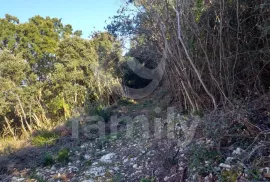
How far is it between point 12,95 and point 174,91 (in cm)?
483

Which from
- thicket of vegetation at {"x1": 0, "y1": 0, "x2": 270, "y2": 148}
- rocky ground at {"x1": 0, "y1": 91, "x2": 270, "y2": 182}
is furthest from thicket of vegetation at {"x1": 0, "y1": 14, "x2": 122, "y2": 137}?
rocky ground at {"x1": 0, "y1": 91, "x2": 270, "y2": 182}

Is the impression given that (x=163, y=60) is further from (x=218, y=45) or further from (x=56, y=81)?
(x=56, y=81)

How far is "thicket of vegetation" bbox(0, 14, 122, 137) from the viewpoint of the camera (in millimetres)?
6598

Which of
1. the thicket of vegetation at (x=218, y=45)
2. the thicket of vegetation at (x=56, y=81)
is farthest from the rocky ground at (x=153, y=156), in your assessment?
the thicket of vegetation at (x=56, y=81)

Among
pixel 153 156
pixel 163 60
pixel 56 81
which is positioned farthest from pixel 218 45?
pixel 56 81

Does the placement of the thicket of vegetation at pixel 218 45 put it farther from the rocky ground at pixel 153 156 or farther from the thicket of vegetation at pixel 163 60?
the rocky ground at pixel 153 156

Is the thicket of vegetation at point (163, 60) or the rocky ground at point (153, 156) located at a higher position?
the thicket of vegetation at point (163, 60)

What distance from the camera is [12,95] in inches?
251

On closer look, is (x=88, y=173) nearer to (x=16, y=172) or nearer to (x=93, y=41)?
(x=16, y=172)

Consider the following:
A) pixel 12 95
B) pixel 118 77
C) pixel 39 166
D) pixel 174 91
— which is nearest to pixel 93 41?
pixel 118 77

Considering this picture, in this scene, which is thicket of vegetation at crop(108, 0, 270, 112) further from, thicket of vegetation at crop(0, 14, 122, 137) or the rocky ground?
thicket of vegetation at crop(0, 14, 122, 137)

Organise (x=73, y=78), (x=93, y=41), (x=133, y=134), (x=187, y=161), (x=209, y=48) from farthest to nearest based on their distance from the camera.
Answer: (x=93, y=41), (x=73, y=78), (x=133, y=134), (x=209, y=48), (x=187, y=161)

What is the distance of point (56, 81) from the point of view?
7.52 meters

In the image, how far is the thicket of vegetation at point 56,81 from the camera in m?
6.60
